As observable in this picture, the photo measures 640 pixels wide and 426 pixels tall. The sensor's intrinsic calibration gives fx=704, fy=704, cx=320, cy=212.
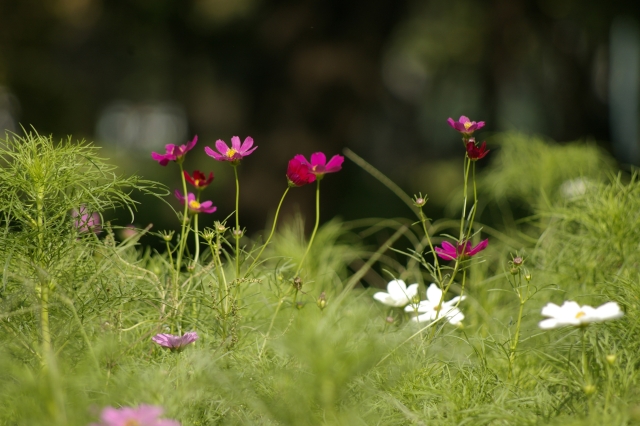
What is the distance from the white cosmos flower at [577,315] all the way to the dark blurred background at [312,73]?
0.66 metres

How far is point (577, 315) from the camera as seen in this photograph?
65cm

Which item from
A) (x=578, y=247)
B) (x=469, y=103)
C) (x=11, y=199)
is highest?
(x=11, y=199)

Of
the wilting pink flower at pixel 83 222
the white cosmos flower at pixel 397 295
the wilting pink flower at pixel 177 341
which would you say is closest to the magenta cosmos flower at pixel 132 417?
the wilting pink flower at pixel 177 341

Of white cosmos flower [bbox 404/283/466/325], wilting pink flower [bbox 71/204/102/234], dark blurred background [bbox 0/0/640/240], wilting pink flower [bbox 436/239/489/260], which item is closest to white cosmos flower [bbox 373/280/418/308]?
white cosmos flower [bbox 404/283/466/325]

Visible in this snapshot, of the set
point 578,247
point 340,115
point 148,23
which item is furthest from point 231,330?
point 148,23

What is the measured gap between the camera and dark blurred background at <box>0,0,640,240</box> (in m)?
3.38

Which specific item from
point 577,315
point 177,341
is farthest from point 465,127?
point 177,341

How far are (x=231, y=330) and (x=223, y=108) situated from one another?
600 centimetres

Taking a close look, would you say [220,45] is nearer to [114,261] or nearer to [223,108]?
[223,108]

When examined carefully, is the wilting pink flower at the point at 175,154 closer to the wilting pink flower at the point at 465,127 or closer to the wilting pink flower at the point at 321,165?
the wilting pink flower at the point at 321,165

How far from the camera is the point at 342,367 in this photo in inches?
23.1

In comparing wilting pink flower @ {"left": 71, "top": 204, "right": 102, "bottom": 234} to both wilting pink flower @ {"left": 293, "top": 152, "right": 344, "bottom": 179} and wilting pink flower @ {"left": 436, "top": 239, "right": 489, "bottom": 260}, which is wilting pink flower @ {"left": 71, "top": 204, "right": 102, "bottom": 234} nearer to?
wilting pink flower @ {"left": 293, "top": 152, "right": 344, "bottom": 179}

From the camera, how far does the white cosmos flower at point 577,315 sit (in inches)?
23.7

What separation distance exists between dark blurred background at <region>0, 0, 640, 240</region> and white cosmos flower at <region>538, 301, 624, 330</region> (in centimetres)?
66
